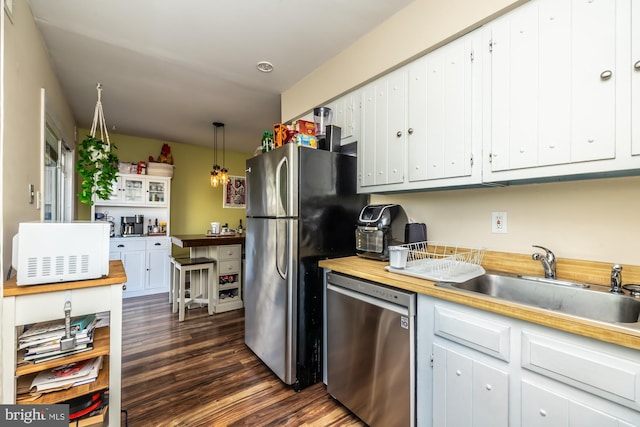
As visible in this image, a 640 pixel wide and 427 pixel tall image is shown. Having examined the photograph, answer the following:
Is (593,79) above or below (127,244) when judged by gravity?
above

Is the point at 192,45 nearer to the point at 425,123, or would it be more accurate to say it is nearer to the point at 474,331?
the point at 425,123

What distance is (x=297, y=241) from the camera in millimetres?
1970

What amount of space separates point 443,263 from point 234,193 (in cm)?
505

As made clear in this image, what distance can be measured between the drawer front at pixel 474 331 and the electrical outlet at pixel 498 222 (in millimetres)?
727

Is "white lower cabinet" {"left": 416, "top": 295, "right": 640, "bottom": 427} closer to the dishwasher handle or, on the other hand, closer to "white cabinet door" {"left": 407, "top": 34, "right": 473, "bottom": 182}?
the dishwasher handle

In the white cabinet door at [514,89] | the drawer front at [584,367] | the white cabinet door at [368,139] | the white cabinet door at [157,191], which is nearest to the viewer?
the drawer front at [584,367]

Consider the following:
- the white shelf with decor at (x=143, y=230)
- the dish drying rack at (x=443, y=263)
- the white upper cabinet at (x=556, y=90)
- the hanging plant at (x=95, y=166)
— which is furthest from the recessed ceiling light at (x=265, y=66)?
the white shelf with decor at (x=143, y=230)

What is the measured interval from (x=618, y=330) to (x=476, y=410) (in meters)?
0.61

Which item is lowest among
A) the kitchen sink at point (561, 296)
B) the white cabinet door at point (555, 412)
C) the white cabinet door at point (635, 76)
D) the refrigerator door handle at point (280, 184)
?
the white cabinet door at point (555, 412)

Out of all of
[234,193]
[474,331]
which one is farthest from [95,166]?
[234,193]

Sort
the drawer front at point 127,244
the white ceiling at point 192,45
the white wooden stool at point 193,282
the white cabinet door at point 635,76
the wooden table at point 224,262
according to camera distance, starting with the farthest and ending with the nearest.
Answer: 1. the drawer front at point 127,244
2. the wooden table at point 224,262
3. the white wooden stool at point 193,282
4. the white ceiling at point 192,45
5. the white cabinet door at point 635,76

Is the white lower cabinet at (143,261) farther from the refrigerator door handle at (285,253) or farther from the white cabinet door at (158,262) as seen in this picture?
the refrigerator door handle at (285,253)

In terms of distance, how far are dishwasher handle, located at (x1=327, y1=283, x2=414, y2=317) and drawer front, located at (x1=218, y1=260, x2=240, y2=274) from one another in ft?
7.27

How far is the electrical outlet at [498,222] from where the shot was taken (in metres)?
1.64
